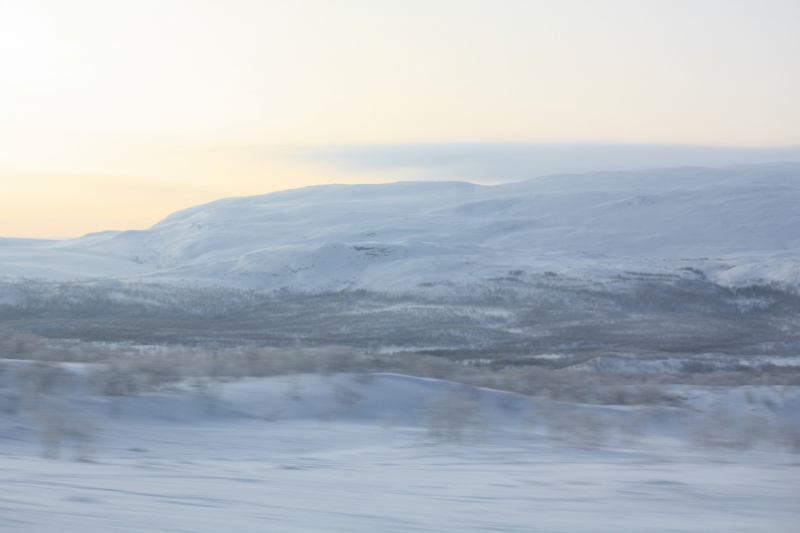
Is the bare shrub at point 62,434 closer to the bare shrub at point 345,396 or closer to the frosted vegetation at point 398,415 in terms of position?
the frosted vegetation at point 398,415

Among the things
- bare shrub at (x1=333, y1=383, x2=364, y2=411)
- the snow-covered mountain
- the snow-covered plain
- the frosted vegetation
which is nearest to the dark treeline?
the frosted vegetation

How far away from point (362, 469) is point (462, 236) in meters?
54.4

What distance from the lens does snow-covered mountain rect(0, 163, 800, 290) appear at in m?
36.7

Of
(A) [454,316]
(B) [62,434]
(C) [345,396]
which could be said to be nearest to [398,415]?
(C) [345,396]

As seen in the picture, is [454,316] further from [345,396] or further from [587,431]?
[587,431]

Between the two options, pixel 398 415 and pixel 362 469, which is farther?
pixel 398 415

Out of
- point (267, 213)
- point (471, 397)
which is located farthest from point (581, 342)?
point (267, 213)

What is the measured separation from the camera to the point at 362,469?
13.9 ft

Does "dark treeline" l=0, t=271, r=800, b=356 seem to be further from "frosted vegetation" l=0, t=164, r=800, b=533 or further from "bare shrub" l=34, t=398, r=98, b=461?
"bare shrub" l=34, t=398, r=98, b=461

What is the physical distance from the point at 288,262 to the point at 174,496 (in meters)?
37.3

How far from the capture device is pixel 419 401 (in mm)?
7016

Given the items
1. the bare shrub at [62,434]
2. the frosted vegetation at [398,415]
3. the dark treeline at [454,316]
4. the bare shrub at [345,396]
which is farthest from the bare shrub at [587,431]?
the dark treeline at [454,316]

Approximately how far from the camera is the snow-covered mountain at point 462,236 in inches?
1445

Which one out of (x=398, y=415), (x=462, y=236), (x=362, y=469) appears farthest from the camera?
(x=462, y=236)
